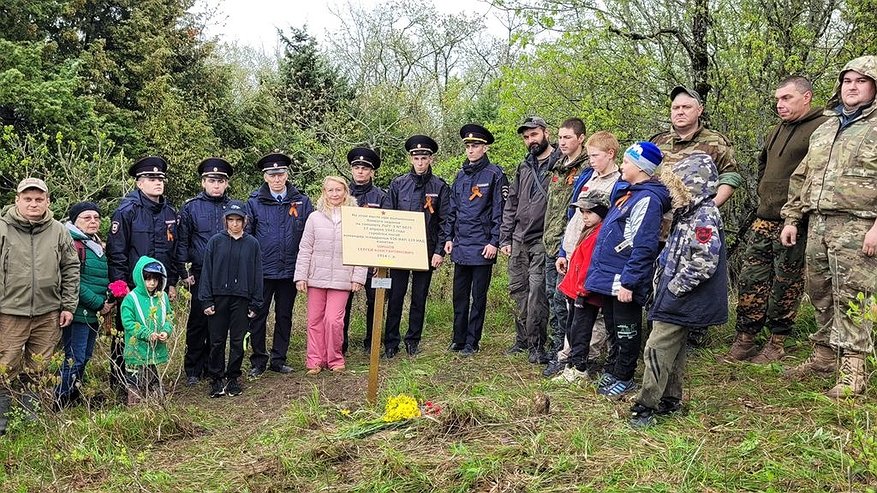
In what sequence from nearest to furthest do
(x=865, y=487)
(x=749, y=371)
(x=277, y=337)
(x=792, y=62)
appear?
(x=865, y=487)
(x=749, y=371)
(x=792, y=62)
(x=277, y=337)

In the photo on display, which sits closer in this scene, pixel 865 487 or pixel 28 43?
pixel 865 487

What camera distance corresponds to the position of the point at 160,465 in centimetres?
443

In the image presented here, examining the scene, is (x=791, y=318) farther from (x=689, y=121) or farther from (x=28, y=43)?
(x=28, y=43)

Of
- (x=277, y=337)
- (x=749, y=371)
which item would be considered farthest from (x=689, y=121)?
(x=277, y=337)

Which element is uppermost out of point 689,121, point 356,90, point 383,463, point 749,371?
point 356,90

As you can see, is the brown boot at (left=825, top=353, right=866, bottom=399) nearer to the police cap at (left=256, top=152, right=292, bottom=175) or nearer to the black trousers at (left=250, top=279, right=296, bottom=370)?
the black trousers at (left=250, top=279, right=296, bottom=370)

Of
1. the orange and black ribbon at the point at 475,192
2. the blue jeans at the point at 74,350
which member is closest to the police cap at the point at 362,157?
the orange and black ribbon at the point at 475,192

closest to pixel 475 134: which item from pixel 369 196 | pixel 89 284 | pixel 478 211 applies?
pixel 478 211

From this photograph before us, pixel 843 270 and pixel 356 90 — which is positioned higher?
pixel 356 90

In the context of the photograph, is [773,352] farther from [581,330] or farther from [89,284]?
[89,284]

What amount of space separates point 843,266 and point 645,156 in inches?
62.4

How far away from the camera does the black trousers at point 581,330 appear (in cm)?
534

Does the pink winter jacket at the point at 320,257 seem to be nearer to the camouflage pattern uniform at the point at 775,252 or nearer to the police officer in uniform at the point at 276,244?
the police officer in uniform at the point at 276,244

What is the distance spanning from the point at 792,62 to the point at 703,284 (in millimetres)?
2995
